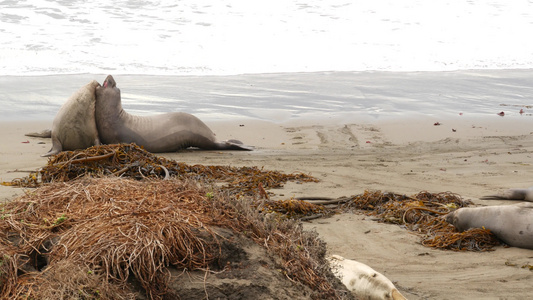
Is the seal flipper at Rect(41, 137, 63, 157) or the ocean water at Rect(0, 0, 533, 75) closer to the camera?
the seal flipper at Rect(41, 137, 63, 157)

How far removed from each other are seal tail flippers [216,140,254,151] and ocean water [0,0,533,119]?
1999 mm

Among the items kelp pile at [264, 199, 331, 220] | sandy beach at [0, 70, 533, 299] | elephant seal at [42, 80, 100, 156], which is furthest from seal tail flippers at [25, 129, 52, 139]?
kelp pile at [264, 199, 331, 220]

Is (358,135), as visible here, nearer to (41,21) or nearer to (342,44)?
(342,44)

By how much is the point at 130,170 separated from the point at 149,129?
3.01 meters

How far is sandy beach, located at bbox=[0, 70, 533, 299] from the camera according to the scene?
4.70 m

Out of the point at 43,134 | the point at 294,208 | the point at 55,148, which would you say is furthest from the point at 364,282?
the point at 43,134

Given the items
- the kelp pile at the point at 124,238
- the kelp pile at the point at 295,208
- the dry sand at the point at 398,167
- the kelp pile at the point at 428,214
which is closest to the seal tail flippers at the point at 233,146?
the dry sand at the point at 398,167

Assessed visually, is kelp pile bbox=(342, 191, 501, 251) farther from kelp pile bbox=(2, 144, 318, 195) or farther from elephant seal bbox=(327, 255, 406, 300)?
Answer: elephant seal bbox=(327, 255, 406, 300)

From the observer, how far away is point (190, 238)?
2.81 m

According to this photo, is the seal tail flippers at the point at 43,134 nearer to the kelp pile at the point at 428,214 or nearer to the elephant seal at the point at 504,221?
the kelp pile at the point at 428,214

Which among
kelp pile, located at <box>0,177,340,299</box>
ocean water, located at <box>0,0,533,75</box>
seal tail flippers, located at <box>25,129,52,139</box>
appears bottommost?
seal tail flippers, located at <box>25,129,52,139</box>

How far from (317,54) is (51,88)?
8.21 metres

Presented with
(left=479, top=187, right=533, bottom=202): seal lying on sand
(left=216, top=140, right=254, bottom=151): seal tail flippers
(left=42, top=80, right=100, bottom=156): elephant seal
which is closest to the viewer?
(left=479, top=187, right=533, bottom=202): seal lying on sand

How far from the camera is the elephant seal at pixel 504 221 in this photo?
532 centimetres
